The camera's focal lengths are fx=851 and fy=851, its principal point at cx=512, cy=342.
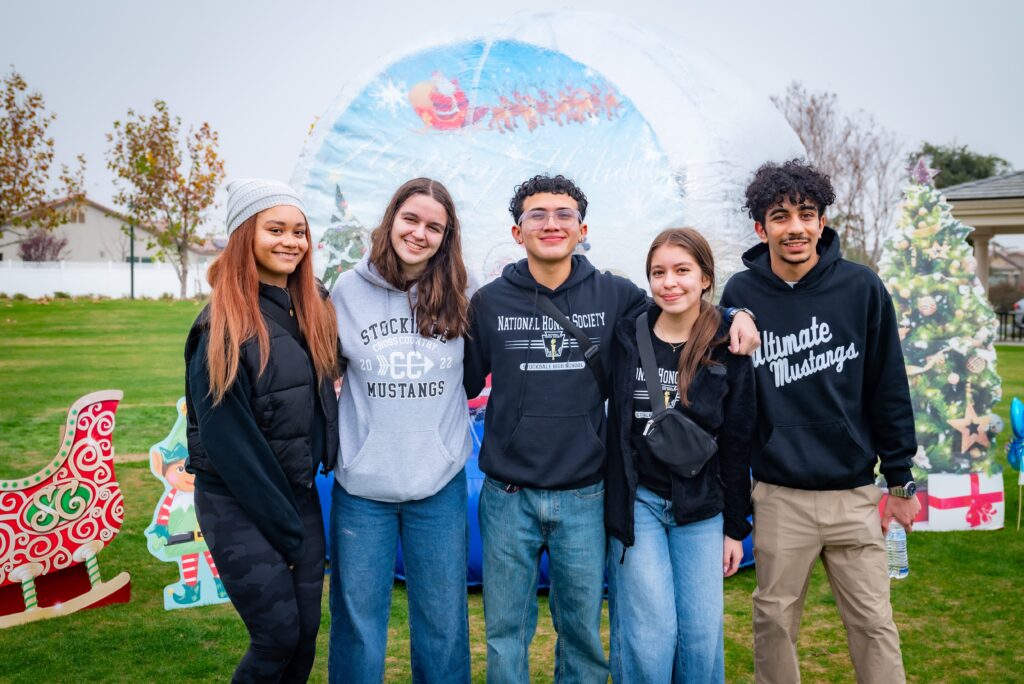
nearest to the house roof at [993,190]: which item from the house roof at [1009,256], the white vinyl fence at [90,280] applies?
the white vinyl fence at [90,280]

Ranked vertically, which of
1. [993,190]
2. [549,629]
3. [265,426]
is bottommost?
[549,629]

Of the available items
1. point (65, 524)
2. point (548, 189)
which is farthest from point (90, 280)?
point (548, 189)

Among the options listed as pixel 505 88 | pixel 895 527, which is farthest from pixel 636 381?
pixel 895 527

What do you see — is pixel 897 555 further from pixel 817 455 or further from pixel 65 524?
pixel 65 524

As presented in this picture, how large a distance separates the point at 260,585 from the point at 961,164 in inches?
1456

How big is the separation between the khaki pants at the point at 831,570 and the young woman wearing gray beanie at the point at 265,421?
4.97 ft

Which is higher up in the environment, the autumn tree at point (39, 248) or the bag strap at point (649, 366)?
the autumn tree at point (39, 248)

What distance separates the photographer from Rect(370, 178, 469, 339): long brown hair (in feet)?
9.41

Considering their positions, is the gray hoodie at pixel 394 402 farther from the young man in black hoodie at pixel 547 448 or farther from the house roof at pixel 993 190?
the house roof at pixel 993 190

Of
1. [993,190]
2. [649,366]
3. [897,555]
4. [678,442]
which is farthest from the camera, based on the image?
[993,190]

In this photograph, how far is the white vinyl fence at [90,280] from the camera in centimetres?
3032

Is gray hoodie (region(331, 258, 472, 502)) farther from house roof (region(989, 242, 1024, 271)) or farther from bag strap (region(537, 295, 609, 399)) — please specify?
house roof (region(989, 242, 1024, 271))

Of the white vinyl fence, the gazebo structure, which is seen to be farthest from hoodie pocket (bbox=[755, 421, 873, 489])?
the white vinyl fence

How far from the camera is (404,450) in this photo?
277 cm
